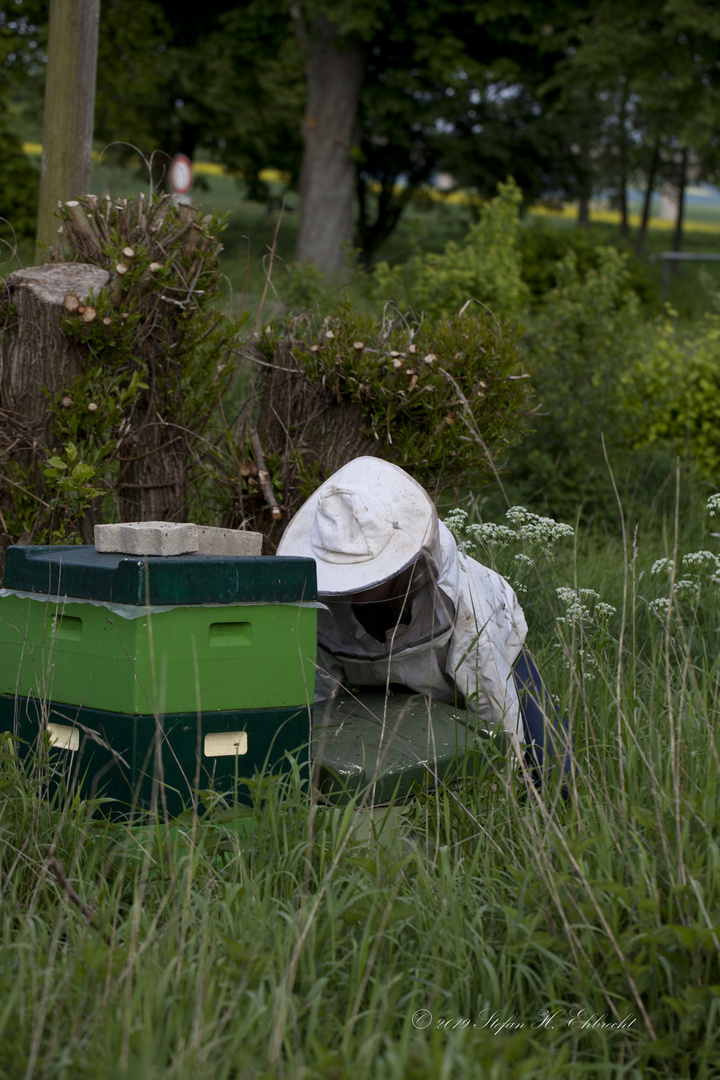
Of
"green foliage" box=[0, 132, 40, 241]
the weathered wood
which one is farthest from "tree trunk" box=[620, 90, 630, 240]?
the weathered wood

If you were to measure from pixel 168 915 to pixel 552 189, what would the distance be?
844 inches

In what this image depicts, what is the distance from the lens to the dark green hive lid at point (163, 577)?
2676mm

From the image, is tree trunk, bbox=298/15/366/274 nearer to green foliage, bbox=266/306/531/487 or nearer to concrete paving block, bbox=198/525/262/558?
green foliage, bbox=266/306/531/487

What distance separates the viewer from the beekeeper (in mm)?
3199

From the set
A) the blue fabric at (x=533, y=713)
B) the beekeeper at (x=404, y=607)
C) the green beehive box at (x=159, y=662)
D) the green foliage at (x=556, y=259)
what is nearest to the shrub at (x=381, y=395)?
the beekeeper at (x=404, y=607)

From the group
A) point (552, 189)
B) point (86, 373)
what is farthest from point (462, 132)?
point (86, 373)

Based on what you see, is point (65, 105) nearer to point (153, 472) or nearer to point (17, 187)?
point (153, 472)

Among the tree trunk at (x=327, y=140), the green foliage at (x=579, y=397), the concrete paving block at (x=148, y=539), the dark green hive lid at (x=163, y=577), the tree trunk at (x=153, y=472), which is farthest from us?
the tree trunk at (x=327, y=140)

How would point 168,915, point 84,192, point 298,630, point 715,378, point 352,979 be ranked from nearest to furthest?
point 352,979 → point 168,915 → point 298,630 → point 84,192 → point 715,378

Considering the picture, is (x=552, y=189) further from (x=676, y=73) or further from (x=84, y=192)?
(x=84, y=192)

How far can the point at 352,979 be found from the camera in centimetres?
217

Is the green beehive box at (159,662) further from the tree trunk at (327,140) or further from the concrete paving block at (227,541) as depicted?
the tree trunk at (327,140)

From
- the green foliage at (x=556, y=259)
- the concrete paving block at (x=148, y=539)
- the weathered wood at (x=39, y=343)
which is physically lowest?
the concrete paving block at (x=148, y=539)

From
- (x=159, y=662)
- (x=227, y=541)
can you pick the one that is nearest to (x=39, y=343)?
(x=227, y=541)
